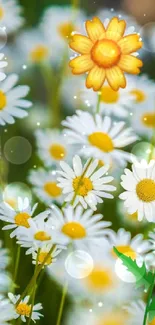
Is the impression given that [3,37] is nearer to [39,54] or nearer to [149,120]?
[39,54]

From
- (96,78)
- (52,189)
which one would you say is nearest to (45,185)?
(52,189)

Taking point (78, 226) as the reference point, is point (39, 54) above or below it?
above

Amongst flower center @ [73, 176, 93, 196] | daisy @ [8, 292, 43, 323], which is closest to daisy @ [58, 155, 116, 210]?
flower center @ [73, 176, 93, 196]

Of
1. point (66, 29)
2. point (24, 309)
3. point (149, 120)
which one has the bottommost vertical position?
point (24, 309)

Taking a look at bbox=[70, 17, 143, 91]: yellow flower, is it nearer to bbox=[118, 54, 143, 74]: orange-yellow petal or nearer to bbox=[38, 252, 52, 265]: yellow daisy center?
bbox=[118, 54, 143, 74]: orange-yellow petal

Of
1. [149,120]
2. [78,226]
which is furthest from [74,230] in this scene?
[149,120]

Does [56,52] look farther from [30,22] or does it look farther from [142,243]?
[142,243]
